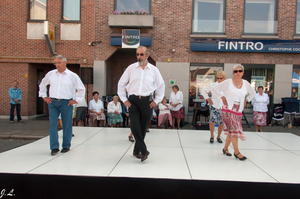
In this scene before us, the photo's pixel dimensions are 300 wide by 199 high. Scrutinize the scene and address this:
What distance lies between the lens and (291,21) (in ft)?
36.7

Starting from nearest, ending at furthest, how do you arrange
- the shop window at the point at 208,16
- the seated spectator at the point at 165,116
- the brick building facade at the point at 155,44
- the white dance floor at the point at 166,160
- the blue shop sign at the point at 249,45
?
the white dance floor at the point at 166,160, the seated spectator at the point at 165,116, the blue shop sign at the point at 249,45, the brick building facade at the point at 155,44, the shop window at the point at 208,16

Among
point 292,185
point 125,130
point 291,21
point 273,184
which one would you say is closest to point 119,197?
point 273,184

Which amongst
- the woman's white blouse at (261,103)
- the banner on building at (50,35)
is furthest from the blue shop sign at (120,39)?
the woman's white blouse at (261,103)

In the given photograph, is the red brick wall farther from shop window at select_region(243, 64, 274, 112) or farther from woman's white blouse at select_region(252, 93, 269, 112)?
shop window at select_region(243, 64, 274, 112)

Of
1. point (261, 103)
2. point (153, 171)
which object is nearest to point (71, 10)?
point (261, 103)

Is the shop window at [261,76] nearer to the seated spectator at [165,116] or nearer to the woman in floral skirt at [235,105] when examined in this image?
the seated spectator at [165,116]

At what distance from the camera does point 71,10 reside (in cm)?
1165

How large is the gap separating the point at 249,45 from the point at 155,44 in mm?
4661

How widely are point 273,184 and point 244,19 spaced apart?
34.1ft

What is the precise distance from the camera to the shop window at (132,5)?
38.3 feet

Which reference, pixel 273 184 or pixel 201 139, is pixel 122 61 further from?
pixel 273 184

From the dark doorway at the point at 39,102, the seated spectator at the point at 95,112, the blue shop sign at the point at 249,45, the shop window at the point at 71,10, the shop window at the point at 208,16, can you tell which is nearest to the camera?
the seated spectator at the point at 95,112

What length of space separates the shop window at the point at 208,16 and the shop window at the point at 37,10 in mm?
7776

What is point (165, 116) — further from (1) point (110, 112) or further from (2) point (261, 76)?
(2) point (261, 76)
